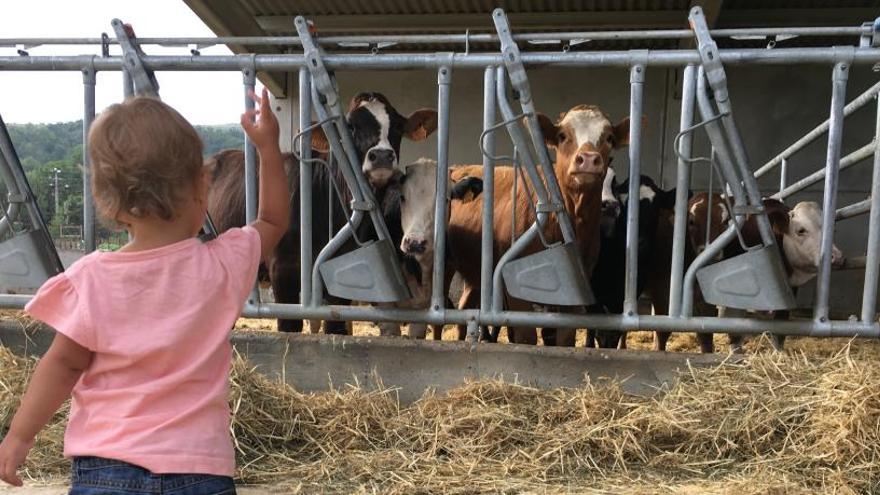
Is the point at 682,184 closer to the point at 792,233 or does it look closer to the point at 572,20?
the point at 792,233

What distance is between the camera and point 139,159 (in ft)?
4.69

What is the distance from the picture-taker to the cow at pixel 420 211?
168 inches

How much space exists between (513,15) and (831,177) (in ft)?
21.2

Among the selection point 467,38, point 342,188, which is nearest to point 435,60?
point 467,38

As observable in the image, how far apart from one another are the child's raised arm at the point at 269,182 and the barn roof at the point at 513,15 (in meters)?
7.61

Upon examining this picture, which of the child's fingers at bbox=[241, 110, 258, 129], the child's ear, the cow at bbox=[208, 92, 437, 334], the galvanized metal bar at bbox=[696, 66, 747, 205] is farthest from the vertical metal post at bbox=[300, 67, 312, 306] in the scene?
the child's ear

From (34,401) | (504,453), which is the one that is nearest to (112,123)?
(34,401)

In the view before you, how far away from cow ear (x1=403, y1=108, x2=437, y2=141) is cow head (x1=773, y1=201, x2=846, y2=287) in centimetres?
271

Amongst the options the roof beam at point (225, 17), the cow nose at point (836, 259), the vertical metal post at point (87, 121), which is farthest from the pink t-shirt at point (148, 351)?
the roof beam at point (225, 17)

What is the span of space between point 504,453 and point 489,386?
45 centimetres

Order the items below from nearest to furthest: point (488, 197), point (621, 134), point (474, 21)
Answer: point (488, 197), point (621, 134), point (474, 21)

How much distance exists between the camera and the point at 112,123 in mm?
1446

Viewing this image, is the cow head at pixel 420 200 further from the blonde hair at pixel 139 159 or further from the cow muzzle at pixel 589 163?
the blonde hair at pixel 139 159

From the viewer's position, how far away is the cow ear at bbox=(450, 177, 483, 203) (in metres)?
4.53
